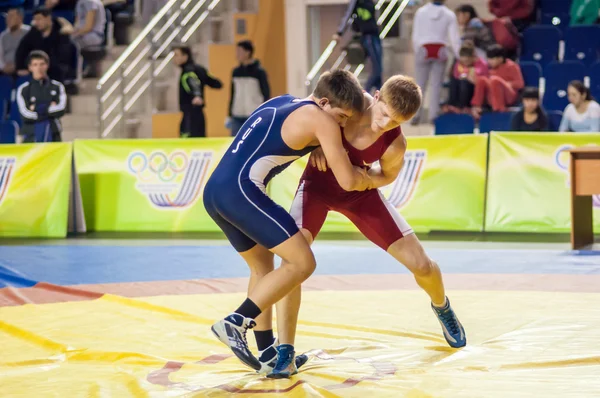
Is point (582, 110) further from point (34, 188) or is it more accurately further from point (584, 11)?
point (34, 188)

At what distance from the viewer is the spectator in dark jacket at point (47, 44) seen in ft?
41.2

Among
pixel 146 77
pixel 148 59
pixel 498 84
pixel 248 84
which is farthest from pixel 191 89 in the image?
pixel 498 84

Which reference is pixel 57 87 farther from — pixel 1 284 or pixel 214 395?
pixel 214 395

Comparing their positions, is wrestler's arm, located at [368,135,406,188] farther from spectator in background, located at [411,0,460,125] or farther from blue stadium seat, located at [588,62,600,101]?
blue stadium seat, located at [588,62,600,101]

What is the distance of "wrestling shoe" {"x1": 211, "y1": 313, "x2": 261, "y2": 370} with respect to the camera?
3.99m

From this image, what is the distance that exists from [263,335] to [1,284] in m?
2.90

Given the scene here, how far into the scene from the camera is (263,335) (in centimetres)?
436

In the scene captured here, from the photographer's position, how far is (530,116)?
9.84m

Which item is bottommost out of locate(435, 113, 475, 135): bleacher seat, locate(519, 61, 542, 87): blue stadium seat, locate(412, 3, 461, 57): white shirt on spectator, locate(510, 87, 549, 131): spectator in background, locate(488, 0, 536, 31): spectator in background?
locate(435, 113, 475, 135): bleacher seat

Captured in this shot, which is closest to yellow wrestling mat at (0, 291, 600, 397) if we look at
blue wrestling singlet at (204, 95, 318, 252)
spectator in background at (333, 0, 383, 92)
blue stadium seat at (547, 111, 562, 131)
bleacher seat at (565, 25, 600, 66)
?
blue wrestling singlet at (204, 95, 318, 252)

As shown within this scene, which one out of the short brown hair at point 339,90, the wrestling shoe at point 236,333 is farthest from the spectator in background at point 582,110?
the wrestling shoe at point 236,333

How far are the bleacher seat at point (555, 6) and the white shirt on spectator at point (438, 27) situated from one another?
1918 mm

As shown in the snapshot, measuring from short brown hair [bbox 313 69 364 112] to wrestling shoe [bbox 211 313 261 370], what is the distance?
102cm

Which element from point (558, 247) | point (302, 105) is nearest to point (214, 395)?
point (302, 105)
